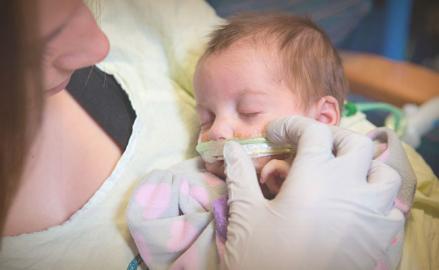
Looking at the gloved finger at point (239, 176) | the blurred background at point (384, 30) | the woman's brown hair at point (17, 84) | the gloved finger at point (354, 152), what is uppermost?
the woman's brown hair at point (17, 84)

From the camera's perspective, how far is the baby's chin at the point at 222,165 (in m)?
0.76

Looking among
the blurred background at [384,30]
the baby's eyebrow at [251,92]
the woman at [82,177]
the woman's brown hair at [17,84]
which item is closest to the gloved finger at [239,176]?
the woman at [82,177]

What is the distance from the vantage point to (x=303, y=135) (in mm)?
652

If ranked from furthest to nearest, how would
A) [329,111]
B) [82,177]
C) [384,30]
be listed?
1. [384,30]
2. [329,111]
3. [82,177]

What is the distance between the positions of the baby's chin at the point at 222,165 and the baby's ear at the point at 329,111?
0.15 m

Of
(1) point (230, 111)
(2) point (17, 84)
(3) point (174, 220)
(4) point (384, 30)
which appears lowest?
(4) point (384, 30)

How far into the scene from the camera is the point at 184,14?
110cm

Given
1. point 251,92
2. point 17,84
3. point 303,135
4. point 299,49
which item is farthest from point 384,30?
point 17,84

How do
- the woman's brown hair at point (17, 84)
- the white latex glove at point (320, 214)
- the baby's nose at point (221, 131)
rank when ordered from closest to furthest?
the woman's brown hair at point (17, 84) < the white latex glove at point (320, 214) < the baby's nose at point (221, 131)

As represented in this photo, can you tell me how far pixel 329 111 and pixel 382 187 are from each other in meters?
0.27

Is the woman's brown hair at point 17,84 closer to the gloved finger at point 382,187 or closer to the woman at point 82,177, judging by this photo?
the woman at point 82,177

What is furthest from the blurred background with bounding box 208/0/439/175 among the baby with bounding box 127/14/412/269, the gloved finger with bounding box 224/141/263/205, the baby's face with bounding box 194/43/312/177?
the gloved finger with bounding box 224/141/263/205

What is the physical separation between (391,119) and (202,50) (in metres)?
0.57

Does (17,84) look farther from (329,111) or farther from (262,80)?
(329,111)
